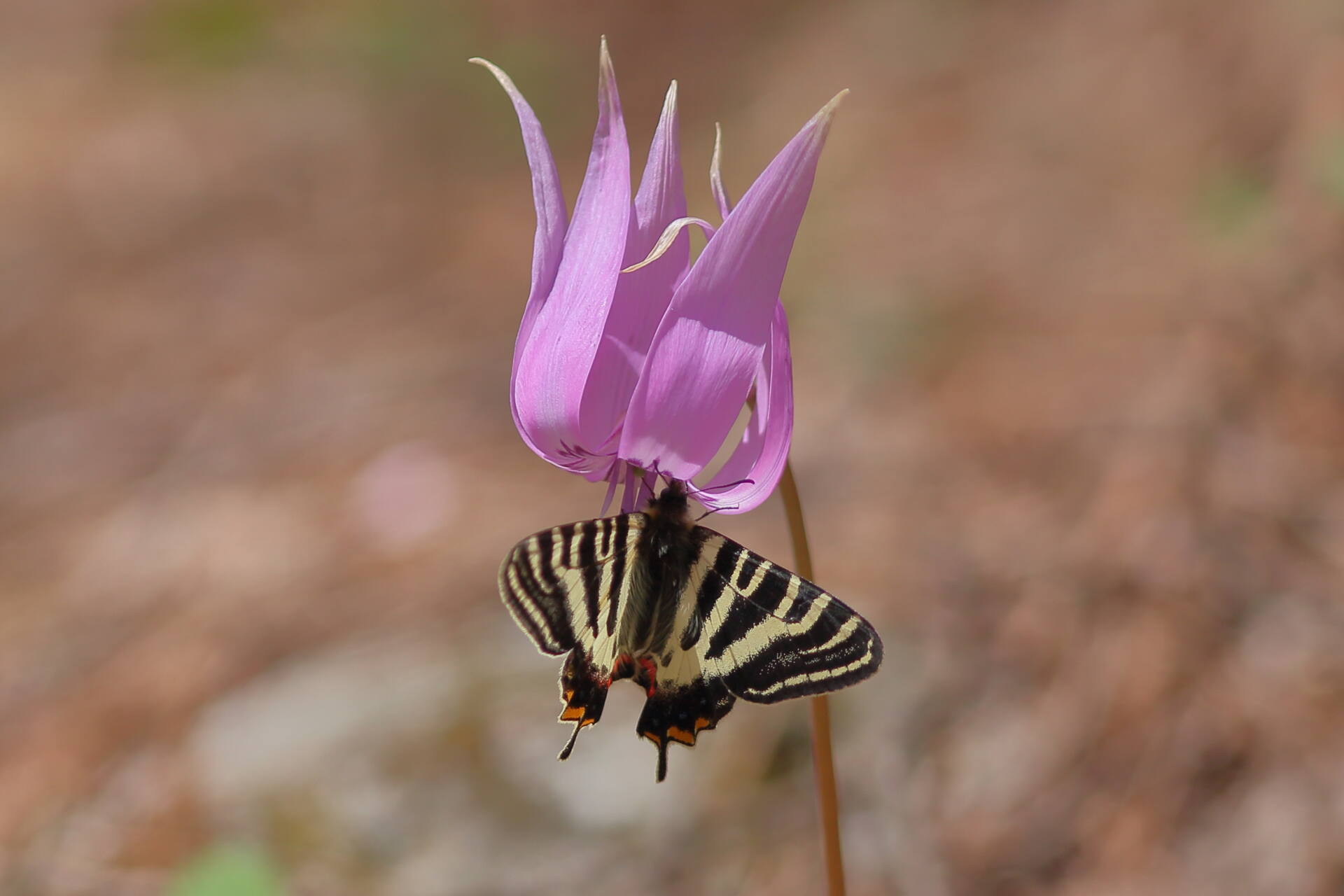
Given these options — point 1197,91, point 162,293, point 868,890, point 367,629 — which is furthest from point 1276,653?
point 162,293

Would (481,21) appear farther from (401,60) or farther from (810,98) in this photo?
(810,98)

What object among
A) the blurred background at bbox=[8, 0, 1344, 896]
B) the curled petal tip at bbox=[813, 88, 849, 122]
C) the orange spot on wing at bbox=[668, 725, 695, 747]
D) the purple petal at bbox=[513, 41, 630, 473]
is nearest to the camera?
the curled petal tip at bbox=[813, 88, 849, 122]

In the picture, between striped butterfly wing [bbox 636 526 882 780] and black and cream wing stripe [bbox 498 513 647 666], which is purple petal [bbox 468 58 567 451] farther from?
striped butterfly wing [bbox 636 526 882 780]

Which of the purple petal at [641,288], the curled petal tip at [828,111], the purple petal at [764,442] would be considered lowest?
the purple petal at [764,442]

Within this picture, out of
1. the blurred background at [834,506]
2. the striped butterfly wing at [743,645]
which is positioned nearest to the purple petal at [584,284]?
the striped butterfly wing at [743,645]

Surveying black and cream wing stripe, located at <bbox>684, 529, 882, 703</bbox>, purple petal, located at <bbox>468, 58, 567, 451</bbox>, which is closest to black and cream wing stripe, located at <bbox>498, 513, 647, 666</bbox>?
black and cream wing stripe, located at <bbox>684, 529, 882, 703</bbox>

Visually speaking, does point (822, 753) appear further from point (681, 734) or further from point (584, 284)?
point (584, 284)

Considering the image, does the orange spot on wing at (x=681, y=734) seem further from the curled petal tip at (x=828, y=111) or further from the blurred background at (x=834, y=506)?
the blurred background at (x=834, y=506)
